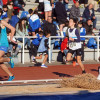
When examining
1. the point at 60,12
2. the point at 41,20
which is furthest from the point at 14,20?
the point at 60,12

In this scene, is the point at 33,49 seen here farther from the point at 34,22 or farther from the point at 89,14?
the point at 89,14

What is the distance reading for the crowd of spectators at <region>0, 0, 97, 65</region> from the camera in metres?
17.6

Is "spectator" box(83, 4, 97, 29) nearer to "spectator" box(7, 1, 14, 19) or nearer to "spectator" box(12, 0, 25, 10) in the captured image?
"spectator" box(12, 0, 25, 10)

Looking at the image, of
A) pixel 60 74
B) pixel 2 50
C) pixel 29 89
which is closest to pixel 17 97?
pixel 29 89

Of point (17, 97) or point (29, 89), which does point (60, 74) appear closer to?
point (29, 89)

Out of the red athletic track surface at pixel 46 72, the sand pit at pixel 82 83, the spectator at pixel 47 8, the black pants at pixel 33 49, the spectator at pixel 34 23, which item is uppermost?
the spectator at pixel 47 8

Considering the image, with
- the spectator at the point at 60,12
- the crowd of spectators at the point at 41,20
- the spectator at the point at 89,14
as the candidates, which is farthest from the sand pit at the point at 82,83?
the spectator at the point at 89,14

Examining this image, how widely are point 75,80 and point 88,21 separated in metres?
10.2

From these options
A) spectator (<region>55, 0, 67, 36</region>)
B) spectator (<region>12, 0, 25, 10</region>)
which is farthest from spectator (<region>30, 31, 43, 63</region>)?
spectator (<region>12, 0, 25, 10</region>)

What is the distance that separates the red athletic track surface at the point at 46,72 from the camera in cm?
1412

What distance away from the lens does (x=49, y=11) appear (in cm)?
2012

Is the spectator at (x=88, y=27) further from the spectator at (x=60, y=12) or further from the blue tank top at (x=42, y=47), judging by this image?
the blue tank top at (x=42, y=47)

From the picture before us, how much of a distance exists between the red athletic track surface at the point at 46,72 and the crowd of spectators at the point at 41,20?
4.18ft

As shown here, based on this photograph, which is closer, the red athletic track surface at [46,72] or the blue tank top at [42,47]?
the red athletic track surface at [46,72]
